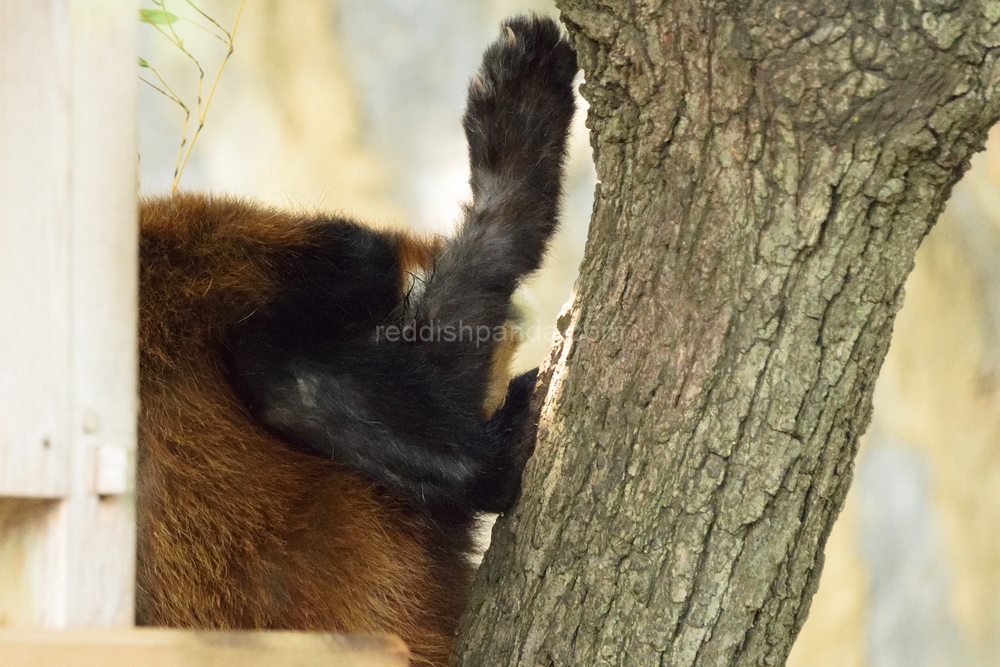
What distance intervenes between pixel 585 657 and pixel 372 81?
4211 mm

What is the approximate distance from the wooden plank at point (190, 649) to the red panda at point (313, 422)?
312 mm

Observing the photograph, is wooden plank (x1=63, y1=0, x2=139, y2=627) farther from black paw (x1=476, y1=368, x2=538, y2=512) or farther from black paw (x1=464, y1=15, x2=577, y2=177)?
black paw (x1=464, y1=15, x2=577, y2=177)

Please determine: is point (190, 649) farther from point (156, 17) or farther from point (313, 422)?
point (156, 17)

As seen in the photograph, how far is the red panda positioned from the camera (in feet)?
4.38

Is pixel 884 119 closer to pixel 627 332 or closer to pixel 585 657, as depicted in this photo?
pixel 627 332

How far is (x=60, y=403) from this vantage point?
904 millimetres

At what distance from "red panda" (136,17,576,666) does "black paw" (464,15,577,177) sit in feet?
0.04

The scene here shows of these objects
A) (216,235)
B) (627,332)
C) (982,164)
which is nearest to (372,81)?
(982,164)

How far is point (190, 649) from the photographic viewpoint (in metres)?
0.94

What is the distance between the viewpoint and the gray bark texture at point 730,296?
3.30ft

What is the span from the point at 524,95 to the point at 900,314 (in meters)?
2.98

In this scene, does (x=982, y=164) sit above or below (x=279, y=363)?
above

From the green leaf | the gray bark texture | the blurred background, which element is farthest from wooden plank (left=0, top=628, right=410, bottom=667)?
the blurred background

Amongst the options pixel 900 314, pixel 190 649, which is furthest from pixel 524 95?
pixel 900 314
